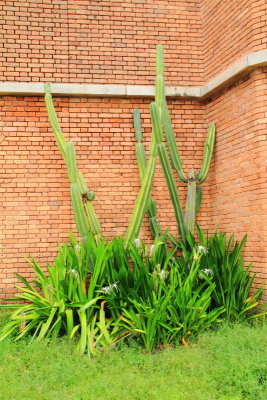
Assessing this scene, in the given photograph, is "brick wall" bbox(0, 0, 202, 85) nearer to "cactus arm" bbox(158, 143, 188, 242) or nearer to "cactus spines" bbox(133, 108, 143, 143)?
"cactus spines" bbox(133, 108, 143, 143)

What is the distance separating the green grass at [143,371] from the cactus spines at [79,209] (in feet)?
5.44

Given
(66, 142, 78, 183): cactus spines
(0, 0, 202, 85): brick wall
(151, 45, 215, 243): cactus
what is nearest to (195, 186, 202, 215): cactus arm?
(151, 45, 215, 243): cactus

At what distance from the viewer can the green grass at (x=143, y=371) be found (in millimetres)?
5172

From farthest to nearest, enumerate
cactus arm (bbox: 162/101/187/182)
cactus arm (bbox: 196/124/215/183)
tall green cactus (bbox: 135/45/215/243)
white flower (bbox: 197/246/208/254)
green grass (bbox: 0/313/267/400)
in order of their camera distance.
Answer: cactus arm (bbox: 196/124/215/183)
cactus arm (bbox: 162/101/187/182)
tall green cactus (bbox: 135/45/215/243)
white flower (bbox: 197/246/208/254)
green grass (bbox: 0/313/267/400)

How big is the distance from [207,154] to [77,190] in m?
2.30

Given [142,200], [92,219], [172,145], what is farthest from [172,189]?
[92,219]

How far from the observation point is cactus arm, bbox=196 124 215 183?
8.32m

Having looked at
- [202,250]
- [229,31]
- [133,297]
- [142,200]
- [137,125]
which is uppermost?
[229,31]

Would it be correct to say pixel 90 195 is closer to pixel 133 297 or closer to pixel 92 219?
pixel 92 219

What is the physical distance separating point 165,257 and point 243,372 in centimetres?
263

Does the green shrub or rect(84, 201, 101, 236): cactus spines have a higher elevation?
rect(84, 201, 101, 236): cactus spines

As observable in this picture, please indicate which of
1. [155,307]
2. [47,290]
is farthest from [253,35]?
[47,290]

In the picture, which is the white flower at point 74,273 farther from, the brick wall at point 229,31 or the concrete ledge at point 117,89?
the brick wall at point 229,31

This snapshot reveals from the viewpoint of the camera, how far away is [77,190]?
7.38 metres
